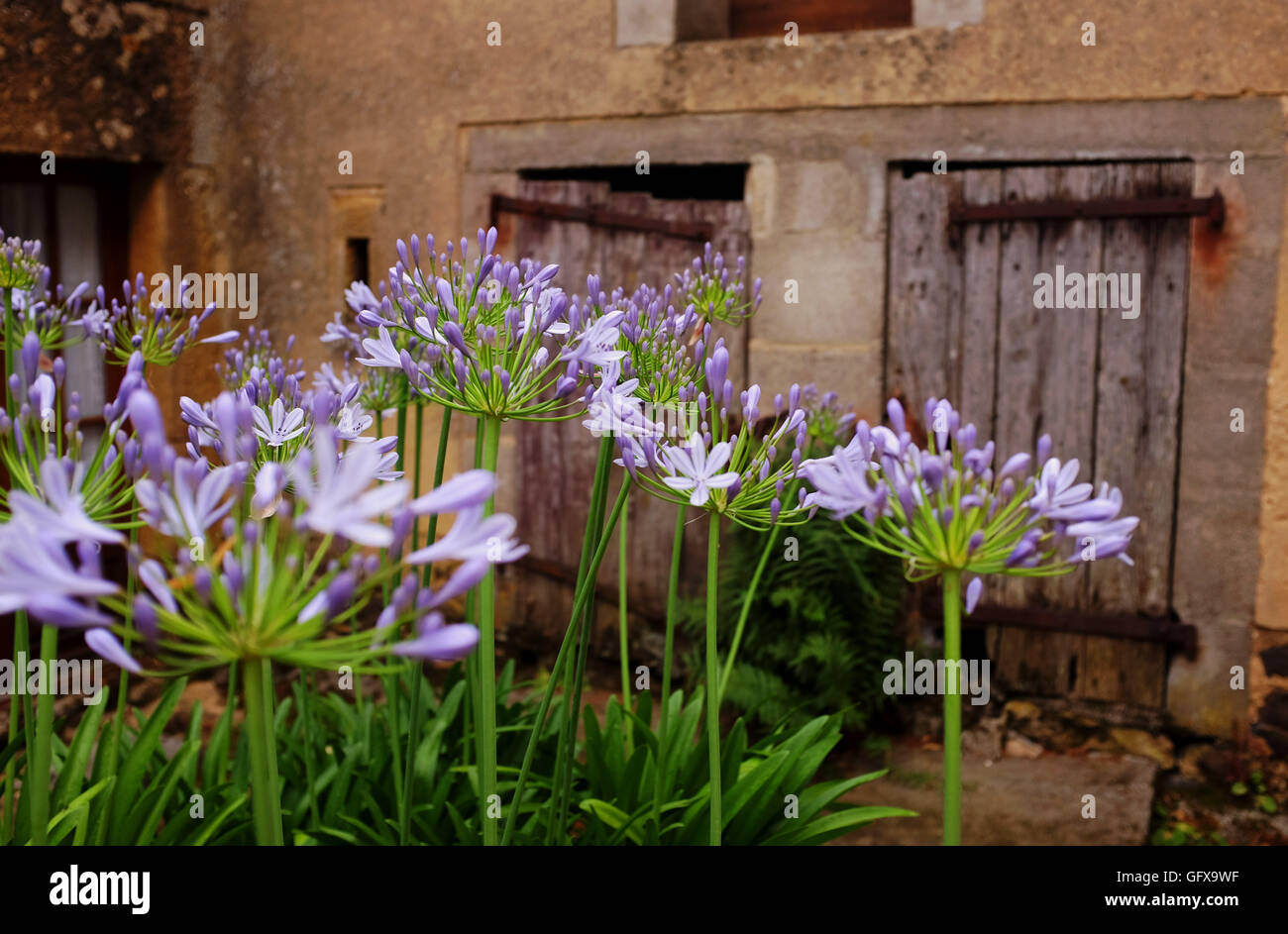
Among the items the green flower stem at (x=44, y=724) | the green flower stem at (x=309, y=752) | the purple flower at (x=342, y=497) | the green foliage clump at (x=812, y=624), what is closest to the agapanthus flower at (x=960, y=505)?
the purple flower at (x=342, y=497)

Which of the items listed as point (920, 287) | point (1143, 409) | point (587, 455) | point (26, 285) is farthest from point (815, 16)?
point (26, 285)

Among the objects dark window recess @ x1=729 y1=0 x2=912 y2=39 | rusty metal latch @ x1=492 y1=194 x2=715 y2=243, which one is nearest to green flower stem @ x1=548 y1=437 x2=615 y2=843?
rusty metal latch @ x1=492 y1=194 x2=715 y2=243

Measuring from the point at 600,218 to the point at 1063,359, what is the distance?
6.90 feet

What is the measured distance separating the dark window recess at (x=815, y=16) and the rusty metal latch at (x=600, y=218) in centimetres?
124

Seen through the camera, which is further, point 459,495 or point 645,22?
point 645,22

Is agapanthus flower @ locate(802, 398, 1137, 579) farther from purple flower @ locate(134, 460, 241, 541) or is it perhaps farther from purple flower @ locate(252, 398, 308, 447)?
purple flower @ locate(252, 398, 308, 447)

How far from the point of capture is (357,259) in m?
6.11

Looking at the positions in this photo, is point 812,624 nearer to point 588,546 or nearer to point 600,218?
point 600,218

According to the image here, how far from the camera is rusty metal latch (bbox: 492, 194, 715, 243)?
5320 mm

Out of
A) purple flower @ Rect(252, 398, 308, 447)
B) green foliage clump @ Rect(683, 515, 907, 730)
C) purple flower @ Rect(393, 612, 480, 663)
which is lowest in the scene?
green foliage clump @ Rect(683, 515, 907, 730)

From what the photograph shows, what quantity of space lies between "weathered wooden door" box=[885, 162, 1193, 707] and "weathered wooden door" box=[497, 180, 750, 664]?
81cm

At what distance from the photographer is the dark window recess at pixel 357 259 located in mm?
6062

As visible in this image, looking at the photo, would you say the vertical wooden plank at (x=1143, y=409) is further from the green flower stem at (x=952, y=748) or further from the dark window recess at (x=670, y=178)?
the green flower stem at (x=952, y=748)
